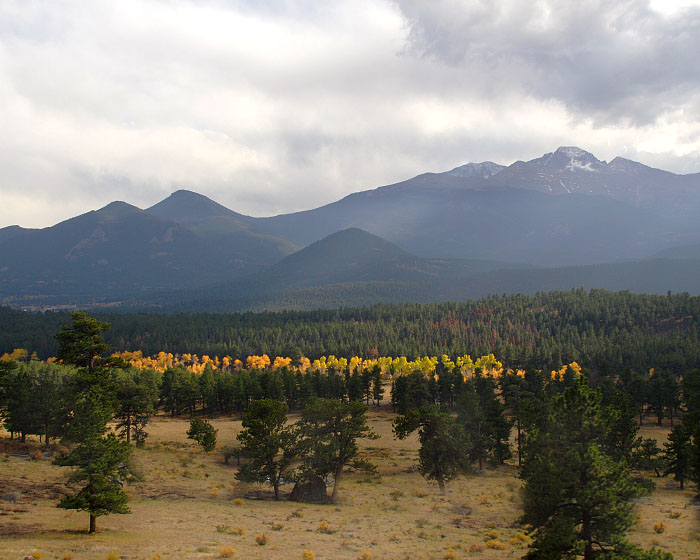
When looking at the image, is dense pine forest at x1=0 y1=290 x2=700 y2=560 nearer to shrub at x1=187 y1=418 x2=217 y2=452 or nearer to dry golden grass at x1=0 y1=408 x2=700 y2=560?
shrub at x1=187 y1=418 x2=217 y2=452

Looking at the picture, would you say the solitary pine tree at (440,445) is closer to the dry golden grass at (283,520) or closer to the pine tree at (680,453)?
the dry golden grass at (283,520)

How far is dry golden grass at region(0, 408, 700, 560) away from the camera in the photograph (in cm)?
2988

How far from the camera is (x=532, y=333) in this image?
19700cm

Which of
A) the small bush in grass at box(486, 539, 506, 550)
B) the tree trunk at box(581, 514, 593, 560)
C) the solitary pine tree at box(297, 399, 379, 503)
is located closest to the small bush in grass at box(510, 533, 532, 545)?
the small bush in grass at box(486, 539, 506, 550)

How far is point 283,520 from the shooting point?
127 feet

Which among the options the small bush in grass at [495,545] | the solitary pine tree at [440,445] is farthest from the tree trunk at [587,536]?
the solitary pine tree at [440,445]

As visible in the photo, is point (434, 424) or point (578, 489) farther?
point (434, 424)

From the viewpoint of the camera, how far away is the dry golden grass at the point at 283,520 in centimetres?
2988

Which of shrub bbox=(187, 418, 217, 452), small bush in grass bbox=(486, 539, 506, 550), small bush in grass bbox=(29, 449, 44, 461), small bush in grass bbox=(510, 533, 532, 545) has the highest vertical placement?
small bush in grass bbox=(486, 539, 506, 550)

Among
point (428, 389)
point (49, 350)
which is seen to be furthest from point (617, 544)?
point (49, 350)

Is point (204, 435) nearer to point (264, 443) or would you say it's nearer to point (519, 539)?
point (264, 443)

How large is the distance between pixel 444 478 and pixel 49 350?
19042cm

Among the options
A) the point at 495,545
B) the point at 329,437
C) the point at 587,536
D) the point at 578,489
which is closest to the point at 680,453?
the point at 495,545

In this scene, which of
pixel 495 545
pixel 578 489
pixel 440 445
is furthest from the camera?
pixel 440 445
